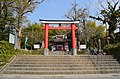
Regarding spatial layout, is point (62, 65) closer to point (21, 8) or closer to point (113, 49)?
point (113, 49)

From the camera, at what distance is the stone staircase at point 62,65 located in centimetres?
1611

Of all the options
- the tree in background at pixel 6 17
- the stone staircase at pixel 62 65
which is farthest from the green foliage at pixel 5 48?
the tree in background at pixel 6 17

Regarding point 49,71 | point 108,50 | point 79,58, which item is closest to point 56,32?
point 108,50

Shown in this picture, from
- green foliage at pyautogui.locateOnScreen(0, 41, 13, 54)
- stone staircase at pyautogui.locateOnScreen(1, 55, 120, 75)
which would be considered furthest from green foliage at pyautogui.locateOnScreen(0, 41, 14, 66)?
stone staircase at pyautogui.locateOnScreen(1, 55, 120, 75)

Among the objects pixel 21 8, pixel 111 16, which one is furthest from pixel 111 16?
pixel 21 8

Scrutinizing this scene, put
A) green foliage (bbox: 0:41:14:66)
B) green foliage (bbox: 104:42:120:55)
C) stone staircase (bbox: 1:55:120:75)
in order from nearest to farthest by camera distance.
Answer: stone staircase (bbox: 1:55:120:75)
green foliage (bbox: 0:41:14:66)
green foliage (bbox: 104:42:120:55)

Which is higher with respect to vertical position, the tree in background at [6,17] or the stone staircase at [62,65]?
the tree in background at [6,17]

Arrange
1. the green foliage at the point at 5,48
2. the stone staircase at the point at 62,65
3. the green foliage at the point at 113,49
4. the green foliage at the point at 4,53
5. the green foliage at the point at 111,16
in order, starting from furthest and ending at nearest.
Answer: the green foliage at the point at 111,16 → the green foliage at the point at 113,49 → the green foliage at the point at 5,48 → the green foliage at the point at 4,53 → the stone staircase at the point at 62,65

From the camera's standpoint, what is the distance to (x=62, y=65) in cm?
1775

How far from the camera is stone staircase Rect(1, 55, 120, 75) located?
16.1 m

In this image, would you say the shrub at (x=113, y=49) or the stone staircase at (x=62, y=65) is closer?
the stone staircase at (x=62, y=65)

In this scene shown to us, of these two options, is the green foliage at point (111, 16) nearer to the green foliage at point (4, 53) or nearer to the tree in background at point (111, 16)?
the tree in background at point (111, 16)

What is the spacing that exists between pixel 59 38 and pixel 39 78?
137 feet

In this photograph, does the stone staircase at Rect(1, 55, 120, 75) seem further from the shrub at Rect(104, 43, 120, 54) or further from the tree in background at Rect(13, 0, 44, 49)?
the tree in background at Rect(13, 0, 44, 49)
